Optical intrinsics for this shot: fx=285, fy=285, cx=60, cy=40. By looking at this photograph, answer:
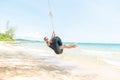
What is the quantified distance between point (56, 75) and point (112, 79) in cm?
317

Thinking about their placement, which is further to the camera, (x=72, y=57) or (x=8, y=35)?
(x=8, y=35)

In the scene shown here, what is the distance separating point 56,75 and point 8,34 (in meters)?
111

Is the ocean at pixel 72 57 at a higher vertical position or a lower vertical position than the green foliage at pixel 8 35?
higher

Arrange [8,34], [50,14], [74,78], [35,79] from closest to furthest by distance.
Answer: [50,14] < [35,79] < [74,78] < [8,34]

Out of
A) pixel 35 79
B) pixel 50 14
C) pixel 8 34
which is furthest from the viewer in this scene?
pixel 8 34

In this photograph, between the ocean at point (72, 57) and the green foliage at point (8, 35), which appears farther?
the green foliage at point (8, 35)

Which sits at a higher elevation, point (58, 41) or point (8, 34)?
point (58, 41)

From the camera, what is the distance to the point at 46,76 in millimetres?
15773

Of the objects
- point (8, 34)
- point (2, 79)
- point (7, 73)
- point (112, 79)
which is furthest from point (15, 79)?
point (8, 34)

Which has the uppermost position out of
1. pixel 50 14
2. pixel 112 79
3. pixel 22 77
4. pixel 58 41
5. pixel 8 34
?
pixel 50 14

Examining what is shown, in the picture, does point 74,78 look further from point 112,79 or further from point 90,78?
point 112,79

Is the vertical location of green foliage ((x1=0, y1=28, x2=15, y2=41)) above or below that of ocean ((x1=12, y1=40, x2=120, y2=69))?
below

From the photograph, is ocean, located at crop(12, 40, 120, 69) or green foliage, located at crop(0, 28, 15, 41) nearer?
ocean, located at crop(12, 40, 120, 69)

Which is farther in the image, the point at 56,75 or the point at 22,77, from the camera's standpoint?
the point at 56,75
